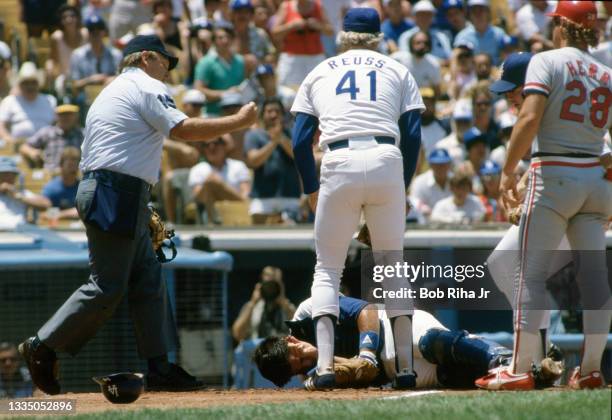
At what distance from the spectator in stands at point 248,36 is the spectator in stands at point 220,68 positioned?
63 centimetres

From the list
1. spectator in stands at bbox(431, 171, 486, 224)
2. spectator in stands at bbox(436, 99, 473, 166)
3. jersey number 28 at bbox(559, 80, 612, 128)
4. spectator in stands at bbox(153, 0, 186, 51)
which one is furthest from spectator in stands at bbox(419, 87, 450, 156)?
jersey number 28 at bbox(559, 80, 612, 128)

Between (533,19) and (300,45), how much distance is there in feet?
10.4

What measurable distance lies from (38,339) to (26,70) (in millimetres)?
7965

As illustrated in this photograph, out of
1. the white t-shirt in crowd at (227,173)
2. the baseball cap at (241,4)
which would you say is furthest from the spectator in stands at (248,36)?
the white t-shirt in crowd at (227,173)

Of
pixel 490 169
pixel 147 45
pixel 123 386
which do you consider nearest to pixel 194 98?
pixel 490 169

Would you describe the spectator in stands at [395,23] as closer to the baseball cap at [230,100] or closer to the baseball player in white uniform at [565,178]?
the baseball cap at [230,100]

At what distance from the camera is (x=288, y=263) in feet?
41.5

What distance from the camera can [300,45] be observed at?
15883 millimetres

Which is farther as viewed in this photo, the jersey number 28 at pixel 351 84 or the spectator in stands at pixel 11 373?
the spectator in stands at pixel 11 373

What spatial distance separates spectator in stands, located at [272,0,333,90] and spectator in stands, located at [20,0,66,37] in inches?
115

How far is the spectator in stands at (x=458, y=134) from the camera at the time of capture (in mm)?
14273

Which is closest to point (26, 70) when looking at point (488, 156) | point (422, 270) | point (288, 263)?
point (288, 263)

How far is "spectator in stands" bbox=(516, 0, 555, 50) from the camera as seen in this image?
1684cm

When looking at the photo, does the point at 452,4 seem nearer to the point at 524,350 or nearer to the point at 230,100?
the point at 230,100
